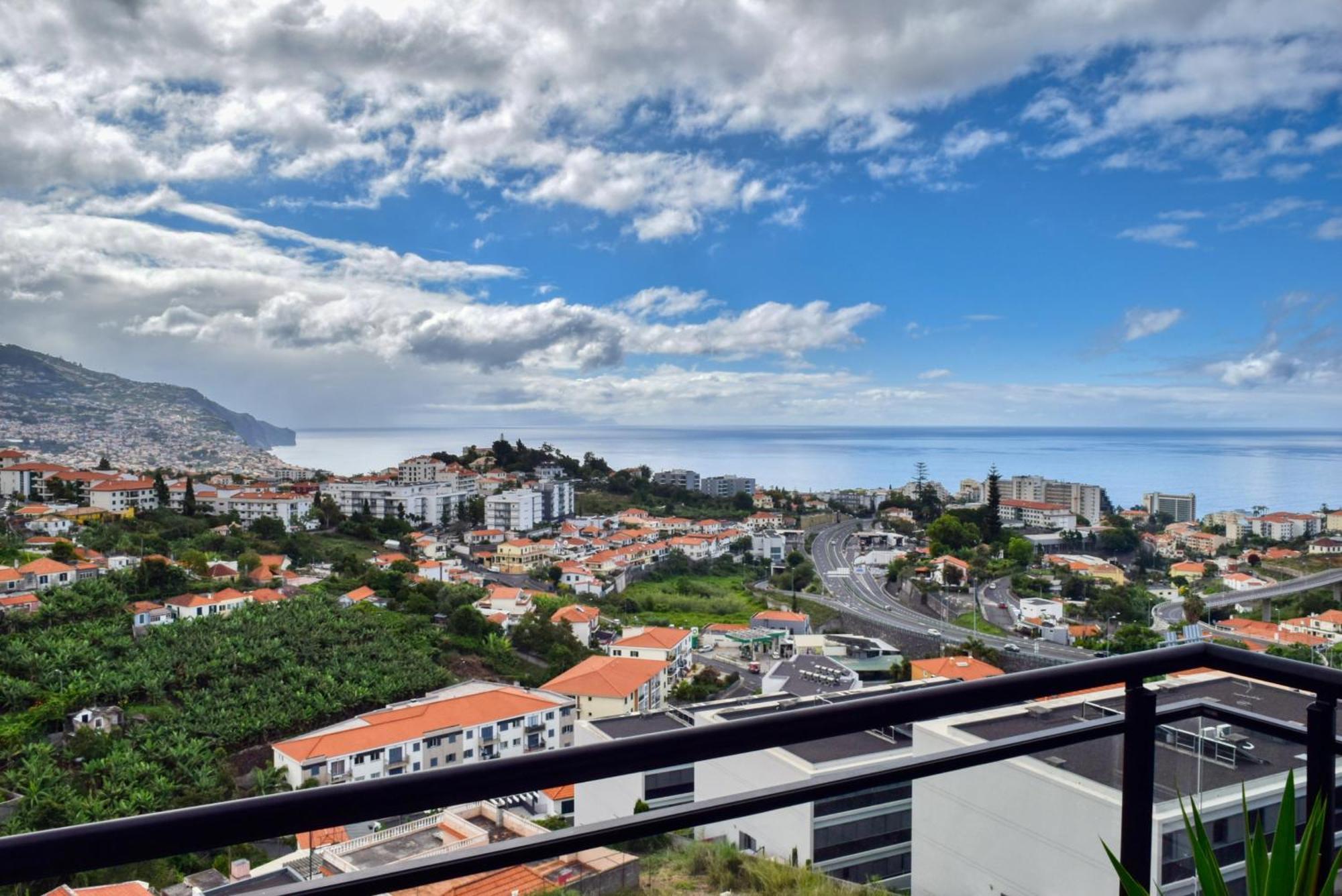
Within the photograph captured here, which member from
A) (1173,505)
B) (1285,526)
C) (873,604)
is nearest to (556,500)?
(873,604)

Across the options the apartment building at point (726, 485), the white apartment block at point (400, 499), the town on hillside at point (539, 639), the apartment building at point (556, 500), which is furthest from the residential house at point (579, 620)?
the apartment building at point (726, 485)

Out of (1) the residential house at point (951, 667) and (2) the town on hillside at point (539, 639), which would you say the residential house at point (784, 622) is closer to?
(2) the town on hillside at point (539, 639)

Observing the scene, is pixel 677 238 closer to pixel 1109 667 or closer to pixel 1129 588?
pixel 1129 588

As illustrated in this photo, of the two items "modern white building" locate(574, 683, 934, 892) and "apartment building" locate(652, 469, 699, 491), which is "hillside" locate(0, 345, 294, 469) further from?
"modern white building" locate(574, 683, 934, 892)

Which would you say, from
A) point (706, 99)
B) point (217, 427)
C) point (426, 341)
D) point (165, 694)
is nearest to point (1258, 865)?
point (165, 694)

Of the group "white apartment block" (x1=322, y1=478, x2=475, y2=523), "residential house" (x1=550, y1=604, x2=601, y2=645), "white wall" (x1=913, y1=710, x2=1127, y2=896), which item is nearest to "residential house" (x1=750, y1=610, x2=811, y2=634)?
"residential house" (x1=550, y1=604, x2=601, y2=645)

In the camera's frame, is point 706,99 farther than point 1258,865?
Yes
